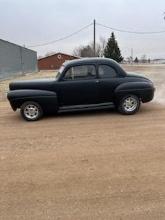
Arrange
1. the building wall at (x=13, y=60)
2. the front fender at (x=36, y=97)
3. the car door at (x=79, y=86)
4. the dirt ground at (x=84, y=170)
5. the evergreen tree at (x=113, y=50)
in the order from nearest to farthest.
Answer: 1. the dirt ground at (x=84, y=170)
2. the front fender at (x=36, y=97)
3. the car door at (x=79, y=86)
4. the building wall at (x=13, y=60)
5. the evergreen tree at (x=113, y=50)

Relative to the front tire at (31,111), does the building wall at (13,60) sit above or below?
above

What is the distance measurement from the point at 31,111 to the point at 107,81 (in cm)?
239

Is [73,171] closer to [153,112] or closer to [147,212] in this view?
[147,212]

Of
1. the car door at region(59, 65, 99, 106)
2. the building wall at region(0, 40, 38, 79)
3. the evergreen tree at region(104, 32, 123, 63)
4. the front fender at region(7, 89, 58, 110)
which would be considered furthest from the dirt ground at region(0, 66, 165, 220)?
the evergreen tree at region(104, 32, 123, 63)

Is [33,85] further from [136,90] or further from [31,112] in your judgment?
[136,90]

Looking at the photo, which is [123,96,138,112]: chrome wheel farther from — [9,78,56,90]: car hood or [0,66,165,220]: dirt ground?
[9,78,56,90]: car hood

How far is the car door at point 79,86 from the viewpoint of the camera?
10.5 metres

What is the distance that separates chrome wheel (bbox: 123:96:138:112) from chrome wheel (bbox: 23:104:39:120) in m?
2.58

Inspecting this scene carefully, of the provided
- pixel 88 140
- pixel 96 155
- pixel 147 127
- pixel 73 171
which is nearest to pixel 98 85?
pixel 147 127

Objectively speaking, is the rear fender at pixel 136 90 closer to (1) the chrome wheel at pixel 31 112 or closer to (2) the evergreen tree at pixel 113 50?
(1) the chrome wheel at pixel 31 112

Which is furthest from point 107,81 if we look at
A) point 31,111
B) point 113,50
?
point 113,50

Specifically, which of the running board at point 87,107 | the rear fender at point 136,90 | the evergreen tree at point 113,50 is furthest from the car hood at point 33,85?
the evergreen tree at point 113,50

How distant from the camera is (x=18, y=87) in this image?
1068 cm

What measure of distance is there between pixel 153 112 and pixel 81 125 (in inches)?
105
